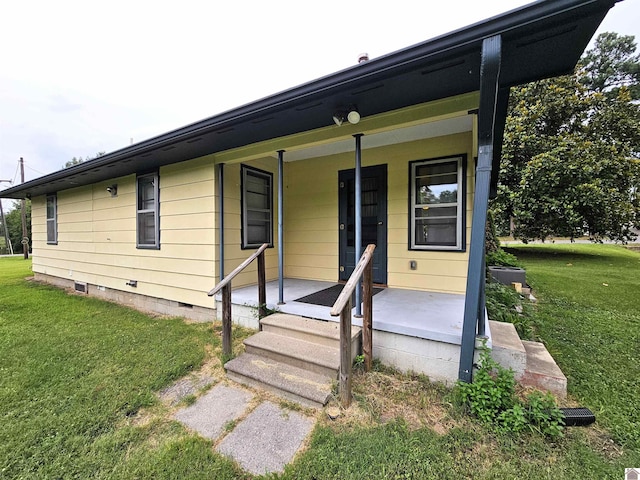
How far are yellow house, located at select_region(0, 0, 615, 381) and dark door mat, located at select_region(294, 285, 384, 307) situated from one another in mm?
115

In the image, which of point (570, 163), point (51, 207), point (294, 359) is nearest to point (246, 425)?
point (294, 359)

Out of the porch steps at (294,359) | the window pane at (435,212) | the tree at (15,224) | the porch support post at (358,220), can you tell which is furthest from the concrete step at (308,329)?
the tree at (15,224)

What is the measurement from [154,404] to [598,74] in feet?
65.6

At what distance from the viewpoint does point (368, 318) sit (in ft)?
7.59

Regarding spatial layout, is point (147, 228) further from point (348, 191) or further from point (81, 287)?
point (348, 191)

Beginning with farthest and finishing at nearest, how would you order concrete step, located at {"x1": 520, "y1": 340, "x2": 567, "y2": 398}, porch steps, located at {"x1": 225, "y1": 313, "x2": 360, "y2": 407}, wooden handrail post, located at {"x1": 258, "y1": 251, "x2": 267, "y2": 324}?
wooden handrail post, located at {"x1": 258, "y1": 251, "x2": 267, "y2": 324} → porch steps, located at {"x1": 225, "y1": 313, "x2": 360, "y2": 407} → concrete step, located at {"x1": 520, "y1": 340, "x2": 567, "y2": 398}

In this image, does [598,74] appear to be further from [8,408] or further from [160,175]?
[8,408]

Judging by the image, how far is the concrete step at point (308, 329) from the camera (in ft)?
8.11

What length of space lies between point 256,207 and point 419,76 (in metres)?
3.12

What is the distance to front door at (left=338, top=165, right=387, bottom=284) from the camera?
4.07 m

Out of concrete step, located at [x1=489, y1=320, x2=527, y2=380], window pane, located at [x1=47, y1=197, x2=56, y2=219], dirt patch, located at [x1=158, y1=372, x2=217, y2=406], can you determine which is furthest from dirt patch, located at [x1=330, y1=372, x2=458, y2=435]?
window pane, located at [x1=47, y1=197, x2=56, y2=219]

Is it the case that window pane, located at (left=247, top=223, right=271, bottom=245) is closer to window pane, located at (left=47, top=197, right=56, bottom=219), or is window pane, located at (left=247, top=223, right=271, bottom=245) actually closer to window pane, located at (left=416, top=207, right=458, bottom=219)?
window pane, located at (left=416, top=207, right=458, bottom=219)

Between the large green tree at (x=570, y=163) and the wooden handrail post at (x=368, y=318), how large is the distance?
9587 millimetres

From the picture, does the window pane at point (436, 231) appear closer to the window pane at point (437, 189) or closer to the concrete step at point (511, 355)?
the window pane at point (437, 189)
